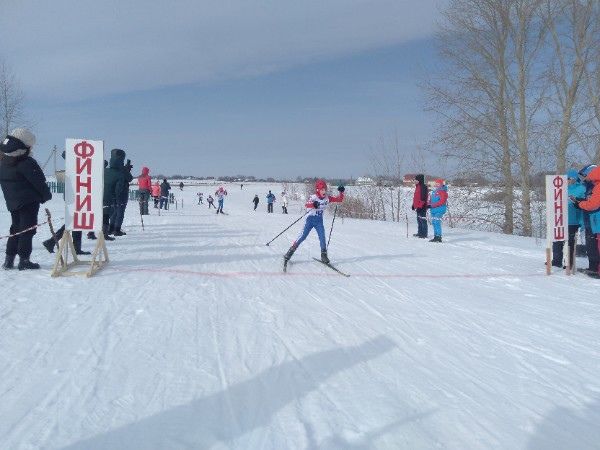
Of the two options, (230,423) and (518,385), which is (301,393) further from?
(518,385)

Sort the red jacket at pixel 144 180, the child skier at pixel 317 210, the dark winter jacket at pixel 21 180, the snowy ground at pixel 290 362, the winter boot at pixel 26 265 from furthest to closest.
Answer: the red jacket at pixel 144 180, the child skier at pixel 317 210, the winter boot at pixel 26 265, the dark winter jacket at pixel 21 180, the snowy ground at pixel 290 362

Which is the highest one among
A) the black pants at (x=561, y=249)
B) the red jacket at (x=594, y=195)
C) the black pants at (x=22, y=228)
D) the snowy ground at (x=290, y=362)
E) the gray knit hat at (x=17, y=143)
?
the gray knit hat at (x=17, y=143)

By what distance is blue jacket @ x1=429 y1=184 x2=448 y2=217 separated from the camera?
47.0 feet

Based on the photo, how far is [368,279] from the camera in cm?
836

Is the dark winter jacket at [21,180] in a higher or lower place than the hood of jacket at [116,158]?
lower

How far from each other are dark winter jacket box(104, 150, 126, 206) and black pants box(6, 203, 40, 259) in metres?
3.77

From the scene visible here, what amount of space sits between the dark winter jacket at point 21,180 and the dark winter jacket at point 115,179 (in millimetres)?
3954

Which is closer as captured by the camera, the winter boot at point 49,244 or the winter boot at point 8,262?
the winter boot at point 8,262

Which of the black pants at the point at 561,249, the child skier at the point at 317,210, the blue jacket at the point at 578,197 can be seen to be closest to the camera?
the child skier at the point at 317,210

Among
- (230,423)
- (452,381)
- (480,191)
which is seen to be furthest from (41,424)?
(480,191)

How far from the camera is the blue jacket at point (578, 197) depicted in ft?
30.6

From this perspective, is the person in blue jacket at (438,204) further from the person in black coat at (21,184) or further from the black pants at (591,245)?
the person in black coat at (21,184)

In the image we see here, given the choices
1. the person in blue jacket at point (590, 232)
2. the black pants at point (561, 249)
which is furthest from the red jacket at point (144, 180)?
the person in blue jacket at point (590, 232)

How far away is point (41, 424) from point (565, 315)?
620 cm
